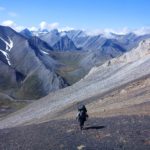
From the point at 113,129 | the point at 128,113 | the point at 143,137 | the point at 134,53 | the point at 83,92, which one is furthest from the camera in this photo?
the point at 134,53

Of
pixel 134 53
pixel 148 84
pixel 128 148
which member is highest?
pixel 134 53

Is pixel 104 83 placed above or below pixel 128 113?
above

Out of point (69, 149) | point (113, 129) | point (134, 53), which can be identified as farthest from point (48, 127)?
point (134, 53)

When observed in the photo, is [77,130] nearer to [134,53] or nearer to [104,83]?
[104,83]

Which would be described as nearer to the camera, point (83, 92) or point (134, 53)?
point (83, 92)

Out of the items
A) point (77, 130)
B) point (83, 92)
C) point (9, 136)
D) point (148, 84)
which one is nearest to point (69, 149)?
point (77, 130)

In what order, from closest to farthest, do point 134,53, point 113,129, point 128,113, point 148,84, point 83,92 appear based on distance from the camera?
point 113,129, point 128,113, point 148,84, point 83,92, point 134,53
